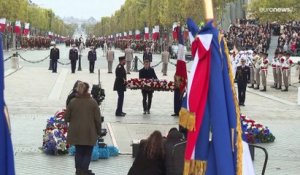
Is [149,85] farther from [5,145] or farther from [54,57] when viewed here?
[54,57]

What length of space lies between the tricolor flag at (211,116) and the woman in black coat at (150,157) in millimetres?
1244

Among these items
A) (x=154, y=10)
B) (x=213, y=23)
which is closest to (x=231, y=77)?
(x=213, y=23)

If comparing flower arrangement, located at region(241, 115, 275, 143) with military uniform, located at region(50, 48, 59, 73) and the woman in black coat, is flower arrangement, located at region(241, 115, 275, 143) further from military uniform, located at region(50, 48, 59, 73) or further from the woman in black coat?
military uniform, located at region(50, 48, 59, 73)

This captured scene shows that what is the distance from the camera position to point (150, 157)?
8.46 metres

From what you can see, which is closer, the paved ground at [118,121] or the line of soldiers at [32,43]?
the paved ground at [118,121]

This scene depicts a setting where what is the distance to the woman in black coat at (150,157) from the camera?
842 cm

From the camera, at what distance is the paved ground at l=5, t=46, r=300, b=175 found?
1253 cm

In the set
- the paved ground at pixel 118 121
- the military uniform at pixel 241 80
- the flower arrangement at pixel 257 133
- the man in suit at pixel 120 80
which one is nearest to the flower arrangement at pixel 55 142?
the paved ground at pixel 118 121

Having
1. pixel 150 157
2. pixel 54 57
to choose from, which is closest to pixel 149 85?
pixel 150 157

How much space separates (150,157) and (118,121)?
10159 millimetres

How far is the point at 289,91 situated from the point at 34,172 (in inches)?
860

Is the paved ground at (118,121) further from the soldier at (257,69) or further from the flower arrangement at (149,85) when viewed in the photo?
the flower arrangement at (149,85)

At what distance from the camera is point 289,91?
31.5 metres

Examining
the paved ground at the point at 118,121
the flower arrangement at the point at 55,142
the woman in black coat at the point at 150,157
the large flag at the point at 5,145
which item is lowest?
the paved ground at the point at 118,121
